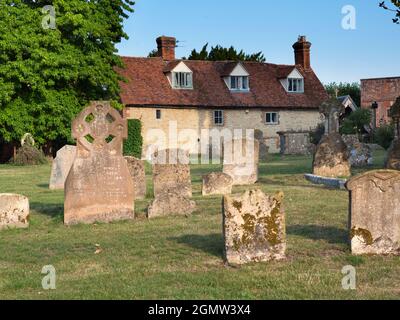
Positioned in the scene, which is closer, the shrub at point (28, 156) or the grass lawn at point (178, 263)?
the grass lawn at point (178, 263)

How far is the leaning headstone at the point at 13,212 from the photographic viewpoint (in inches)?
481

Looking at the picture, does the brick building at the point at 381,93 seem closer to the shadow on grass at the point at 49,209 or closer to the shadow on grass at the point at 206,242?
the shadow on grass at the point at 49,209

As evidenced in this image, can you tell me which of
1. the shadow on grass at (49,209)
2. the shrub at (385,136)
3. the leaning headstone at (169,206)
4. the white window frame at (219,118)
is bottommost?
the shadow on grass at (49,209)

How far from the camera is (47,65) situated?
34.7 m

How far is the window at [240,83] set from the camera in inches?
1965

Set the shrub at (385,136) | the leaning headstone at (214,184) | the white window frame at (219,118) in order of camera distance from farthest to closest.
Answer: the white window frame at (219,118)
the shrub at (385,136)
the leaning headstone at (214,184)

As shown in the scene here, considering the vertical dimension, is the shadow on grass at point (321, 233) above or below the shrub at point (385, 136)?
below

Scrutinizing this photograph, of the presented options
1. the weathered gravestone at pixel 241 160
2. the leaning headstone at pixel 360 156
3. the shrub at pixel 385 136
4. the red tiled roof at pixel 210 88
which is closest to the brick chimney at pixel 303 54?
the red tiled roof at pixel 210 88

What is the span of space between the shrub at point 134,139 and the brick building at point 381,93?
77.9ft

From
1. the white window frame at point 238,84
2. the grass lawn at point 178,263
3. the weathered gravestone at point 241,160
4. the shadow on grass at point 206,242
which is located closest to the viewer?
the grass lawn at point 178,263

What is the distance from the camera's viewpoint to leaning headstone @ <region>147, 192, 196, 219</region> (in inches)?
514

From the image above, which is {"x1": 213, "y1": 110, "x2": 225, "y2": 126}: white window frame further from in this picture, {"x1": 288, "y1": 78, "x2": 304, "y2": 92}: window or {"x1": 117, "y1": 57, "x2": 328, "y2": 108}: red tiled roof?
{"x1": 288, "y1": 78, "x2": 304, "y2": 92}: window

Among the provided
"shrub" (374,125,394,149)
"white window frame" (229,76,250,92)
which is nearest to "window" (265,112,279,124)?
"white window frame" (229,76,250,92)

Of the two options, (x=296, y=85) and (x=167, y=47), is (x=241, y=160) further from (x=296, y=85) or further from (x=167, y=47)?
(x=296, y=85)
